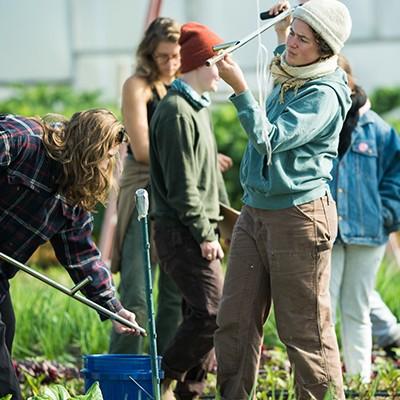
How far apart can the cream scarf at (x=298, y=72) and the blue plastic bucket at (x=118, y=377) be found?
3.48ft

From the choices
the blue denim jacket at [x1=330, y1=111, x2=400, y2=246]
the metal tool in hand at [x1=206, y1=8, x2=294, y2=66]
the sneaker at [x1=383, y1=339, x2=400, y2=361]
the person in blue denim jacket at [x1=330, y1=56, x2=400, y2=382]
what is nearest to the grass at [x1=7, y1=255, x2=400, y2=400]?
the sneaker at [x1=383, y1=339, x2=400, y2=361]

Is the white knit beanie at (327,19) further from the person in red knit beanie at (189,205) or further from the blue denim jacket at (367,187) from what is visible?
the blue denim jacket at (367,187)

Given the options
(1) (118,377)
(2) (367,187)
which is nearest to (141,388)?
(1) (118,377)

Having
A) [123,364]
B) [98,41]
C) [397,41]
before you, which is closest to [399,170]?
[123,364]

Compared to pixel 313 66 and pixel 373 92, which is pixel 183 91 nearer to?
pixel 313 66

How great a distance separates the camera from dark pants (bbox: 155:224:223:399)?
5.64m

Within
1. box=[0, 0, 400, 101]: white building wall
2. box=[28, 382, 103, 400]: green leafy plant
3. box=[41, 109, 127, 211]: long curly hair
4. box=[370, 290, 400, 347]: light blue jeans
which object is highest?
box=[41, 109, 127, 211]: long curly hair

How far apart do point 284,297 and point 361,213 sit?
1.28m

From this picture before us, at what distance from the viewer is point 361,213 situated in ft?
19.7

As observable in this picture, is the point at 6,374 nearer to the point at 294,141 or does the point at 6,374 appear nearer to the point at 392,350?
the point at 294,141

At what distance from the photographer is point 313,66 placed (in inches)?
188

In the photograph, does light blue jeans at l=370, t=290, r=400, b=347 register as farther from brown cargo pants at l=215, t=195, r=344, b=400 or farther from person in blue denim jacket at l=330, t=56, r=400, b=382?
brown cargo pants at l=215, t=195, r=344, b=400

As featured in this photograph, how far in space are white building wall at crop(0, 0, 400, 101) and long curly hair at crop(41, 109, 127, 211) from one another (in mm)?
11433

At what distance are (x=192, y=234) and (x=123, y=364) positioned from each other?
3.49 feet
